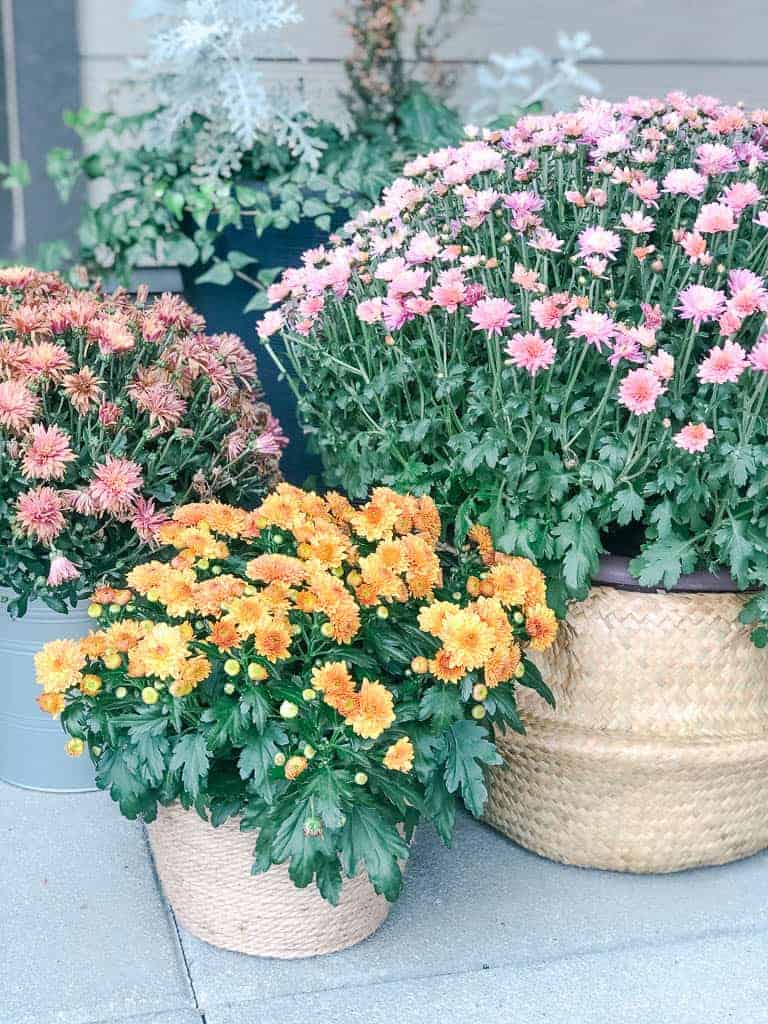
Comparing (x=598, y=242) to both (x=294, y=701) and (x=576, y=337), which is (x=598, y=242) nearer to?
(x=576, y=337)

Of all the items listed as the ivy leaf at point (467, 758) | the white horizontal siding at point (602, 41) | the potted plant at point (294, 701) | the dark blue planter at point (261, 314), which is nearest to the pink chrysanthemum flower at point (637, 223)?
the potted plant at point (294, 701)

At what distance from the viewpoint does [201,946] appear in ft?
6.09

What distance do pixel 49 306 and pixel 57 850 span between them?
99cm

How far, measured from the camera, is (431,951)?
186 centimetres

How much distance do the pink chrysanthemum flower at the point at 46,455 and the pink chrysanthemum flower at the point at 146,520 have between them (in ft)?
0.47

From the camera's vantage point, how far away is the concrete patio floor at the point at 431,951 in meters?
1.73

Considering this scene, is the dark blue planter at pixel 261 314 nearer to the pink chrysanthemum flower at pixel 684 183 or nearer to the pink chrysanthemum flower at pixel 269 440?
the pink chrysanthemum flower at pixel 269 440

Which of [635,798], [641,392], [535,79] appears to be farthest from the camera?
[535,79]

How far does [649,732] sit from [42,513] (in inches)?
42.0

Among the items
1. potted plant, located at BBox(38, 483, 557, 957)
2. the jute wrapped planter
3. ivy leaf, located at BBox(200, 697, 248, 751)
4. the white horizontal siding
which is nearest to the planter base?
the jute wrapped planter

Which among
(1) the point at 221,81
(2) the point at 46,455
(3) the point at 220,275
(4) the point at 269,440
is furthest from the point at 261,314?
(2) the point at 46,455

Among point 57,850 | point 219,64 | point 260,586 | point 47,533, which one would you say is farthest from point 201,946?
point 219,64

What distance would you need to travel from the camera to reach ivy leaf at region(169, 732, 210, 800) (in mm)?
1604

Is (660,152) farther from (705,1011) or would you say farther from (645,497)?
(705,1011)
